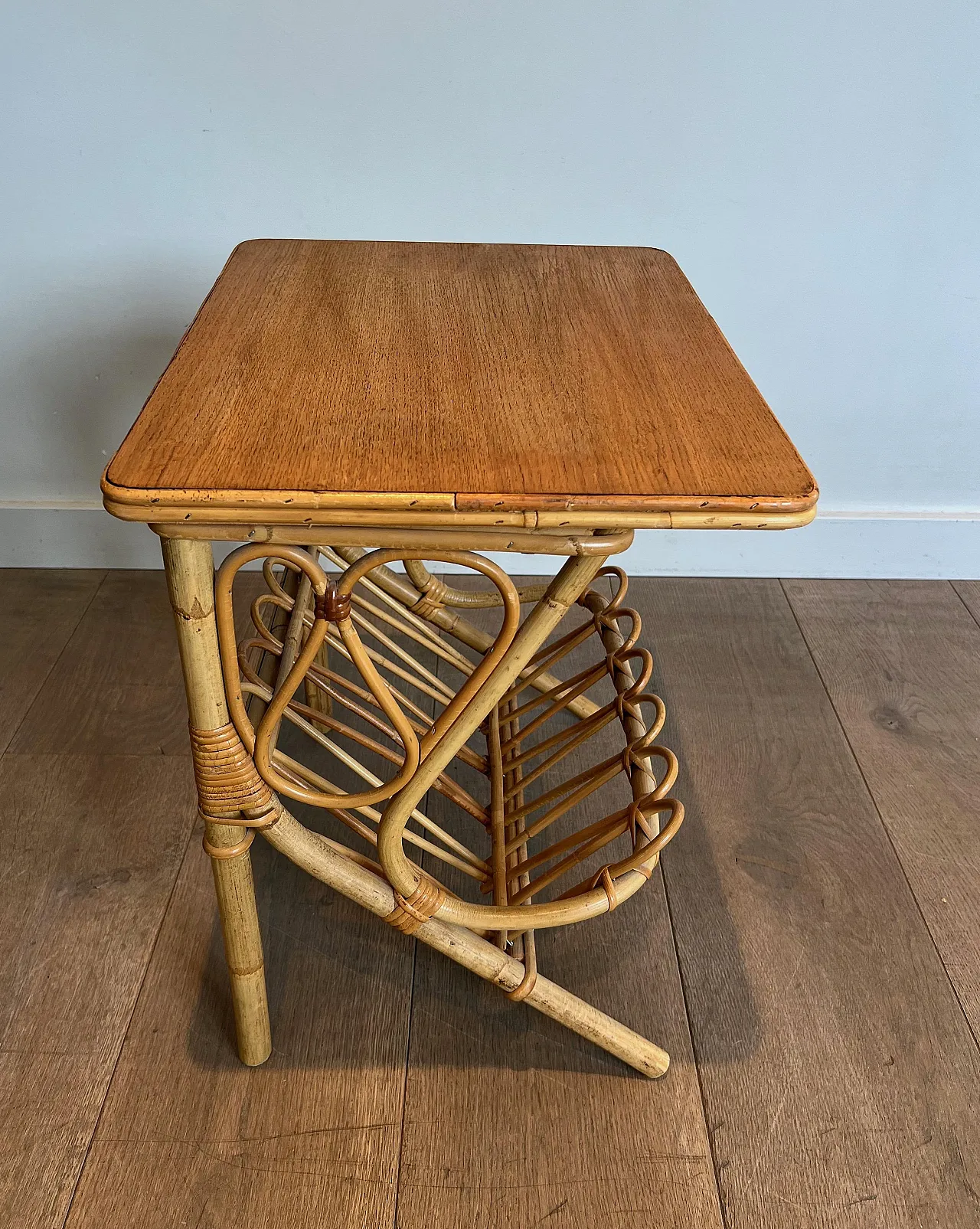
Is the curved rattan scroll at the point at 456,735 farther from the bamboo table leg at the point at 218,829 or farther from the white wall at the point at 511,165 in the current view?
the white wall at the point at 511,165

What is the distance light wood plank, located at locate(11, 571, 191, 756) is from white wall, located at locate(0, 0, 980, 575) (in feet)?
Result: 0.90

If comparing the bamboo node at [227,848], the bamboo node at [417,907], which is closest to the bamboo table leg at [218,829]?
the bamboo node at [227,848]

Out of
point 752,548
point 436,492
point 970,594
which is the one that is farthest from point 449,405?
point 970,594

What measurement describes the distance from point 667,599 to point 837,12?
967 millimetres

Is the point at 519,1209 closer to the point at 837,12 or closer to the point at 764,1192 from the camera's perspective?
the point at 764,1192

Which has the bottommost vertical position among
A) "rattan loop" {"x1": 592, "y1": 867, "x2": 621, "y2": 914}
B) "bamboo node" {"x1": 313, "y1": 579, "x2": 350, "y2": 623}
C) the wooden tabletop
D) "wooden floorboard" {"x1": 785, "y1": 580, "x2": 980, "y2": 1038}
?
"wooden floorboard" {"x1": 785, "y1": 580, "x2": 980, "y2": 1038}

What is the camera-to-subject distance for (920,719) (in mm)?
1564

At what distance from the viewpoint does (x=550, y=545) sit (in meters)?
0.72

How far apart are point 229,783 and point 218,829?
0.06 m

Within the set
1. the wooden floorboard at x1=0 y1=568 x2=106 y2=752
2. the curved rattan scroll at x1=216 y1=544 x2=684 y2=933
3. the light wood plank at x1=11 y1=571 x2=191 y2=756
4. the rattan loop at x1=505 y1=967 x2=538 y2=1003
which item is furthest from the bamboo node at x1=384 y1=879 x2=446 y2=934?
the wooden floorboard at x1=0 y1=568 x2=106 y2=752

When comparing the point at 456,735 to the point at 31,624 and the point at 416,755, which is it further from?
the point at 31,624

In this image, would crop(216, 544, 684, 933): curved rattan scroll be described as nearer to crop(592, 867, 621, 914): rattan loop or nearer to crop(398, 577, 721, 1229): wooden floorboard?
crop(592, 867, 621, 914): rattan loop

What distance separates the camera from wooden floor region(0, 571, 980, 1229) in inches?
37.0

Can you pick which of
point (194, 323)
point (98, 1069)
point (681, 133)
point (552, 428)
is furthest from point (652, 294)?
point (98, 1069)
